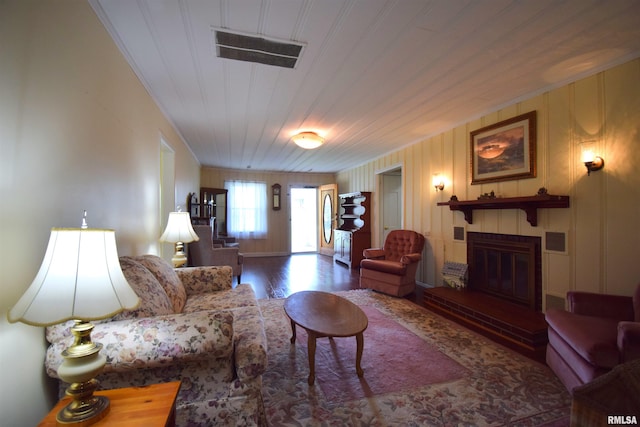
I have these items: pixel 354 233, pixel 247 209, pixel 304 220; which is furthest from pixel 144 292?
pixel 304 220

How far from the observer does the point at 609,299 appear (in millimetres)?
1954

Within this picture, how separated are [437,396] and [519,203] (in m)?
2.16

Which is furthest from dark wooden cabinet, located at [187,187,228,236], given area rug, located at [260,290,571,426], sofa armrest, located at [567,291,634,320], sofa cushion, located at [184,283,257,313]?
sofa armrest, located at [567,291,634,320]

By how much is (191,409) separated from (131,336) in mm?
472

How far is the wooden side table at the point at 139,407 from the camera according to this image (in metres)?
0.91

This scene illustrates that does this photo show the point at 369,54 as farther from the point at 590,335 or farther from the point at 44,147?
the point at 590,335

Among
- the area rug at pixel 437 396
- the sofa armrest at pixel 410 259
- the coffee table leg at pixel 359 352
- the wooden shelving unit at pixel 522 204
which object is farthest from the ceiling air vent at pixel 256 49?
the sofa armrest at pixel 410 259

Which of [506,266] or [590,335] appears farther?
[506,266]

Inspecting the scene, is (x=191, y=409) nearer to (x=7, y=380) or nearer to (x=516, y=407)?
(x=7, y=380)

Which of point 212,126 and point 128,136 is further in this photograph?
point 212,126

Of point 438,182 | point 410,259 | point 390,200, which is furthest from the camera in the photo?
point 390,200

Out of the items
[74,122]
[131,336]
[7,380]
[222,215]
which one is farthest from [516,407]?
[222,215]

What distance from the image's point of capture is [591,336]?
1.63 metres

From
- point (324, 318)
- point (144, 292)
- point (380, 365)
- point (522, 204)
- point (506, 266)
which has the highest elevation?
point (522, 204)
